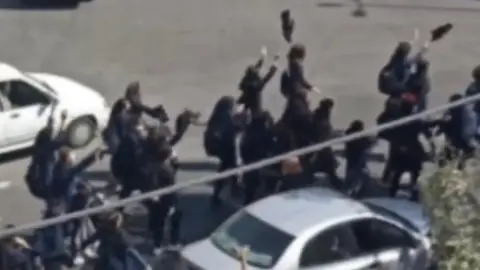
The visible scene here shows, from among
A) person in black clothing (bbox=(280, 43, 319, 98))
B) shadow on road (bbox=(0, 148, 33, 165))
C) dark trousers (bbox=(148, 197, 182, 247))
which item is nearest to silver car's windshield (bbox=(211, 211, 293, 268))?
dark trousers (bbox=(148, 197, 182, 247))

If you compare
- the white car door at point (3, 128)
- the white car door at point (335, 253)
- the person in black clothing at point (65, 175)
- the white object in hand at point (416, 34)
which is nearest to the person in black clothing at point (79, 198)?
the person in black clothing at point (65, 175)

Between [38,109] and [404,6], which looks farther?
[404,6]

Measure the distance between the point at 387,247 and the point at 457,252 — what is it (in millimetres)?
4880

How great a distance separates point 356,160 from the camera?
1619 cm

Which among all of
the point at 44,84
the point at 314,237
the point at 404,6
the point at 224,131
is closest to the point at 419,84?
the point at 224,131

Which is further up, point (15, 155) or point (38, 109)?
point (38, 109)

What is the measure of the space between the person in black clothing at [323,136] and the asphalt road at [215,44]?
10.9 feet

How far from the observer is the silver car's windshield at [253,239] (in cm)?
1363

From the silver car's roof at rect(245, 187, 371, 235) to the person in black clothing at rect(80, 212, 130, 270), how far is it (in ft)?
4.46

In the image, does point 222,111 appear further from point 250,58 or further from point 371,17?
point 371,17

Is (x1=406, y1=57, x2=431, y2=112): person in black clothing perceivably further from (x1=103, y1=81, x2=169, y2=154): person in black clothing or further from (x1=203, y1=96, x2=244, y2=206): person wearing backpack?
(x1=103, y1=81, x2=169, y2=154): person in black clothing

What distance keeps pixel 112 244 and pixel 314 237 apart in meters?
1.92

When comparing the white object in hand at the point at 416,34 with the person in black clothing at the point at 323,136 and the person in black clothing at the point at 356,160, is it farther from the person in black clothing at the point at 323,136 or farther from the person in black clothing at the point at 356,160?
the person in black clothing at the point at 323,136

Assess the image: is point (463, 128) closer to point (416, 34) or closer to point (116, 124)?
point (116, 124)
